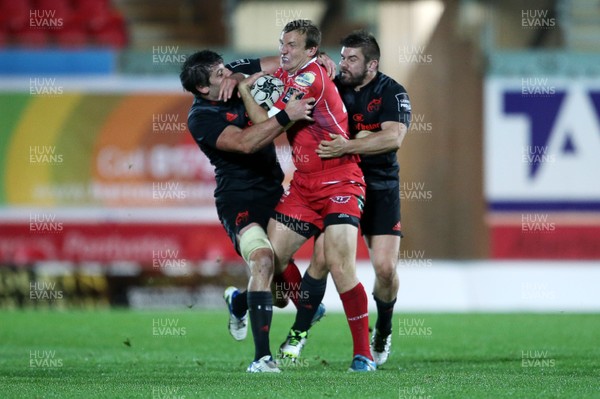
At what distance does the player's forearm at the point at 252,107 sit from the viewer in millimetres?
8492

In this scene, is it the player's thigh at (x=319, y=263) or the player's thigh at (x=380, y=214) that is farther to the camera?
the player's thigh at (x=380, y=214)

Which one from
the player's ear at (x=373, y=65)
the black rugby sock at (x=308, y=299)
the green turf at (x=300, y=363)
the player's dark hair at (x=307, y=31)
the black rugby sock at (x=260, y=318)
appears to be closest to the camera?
the green turf at (x=300, y=363)

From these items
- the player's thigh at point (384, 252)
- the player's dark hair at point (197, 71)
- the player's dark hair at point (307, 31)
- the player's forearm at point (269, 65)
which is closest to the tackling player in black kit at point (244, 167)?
the player's dark hair at point (197, 71)

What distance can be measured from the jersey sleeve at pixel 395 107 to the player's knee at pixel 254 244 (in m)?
1.35

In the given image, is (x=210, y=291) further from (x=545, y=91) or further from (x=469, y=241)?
(x=545, y=91)

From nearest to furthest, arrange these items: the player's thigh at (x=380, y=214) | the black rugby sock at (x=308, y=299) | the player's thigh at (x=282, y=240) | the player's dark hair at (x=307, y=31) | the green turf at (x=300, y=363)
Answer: the green turf at (x=300, y=363) < the player's dark hair at (x=307, y=31) < the player's thigh at (x=282, y=240) < the black rugby sock at (x=308, y=299) < the player's thigh at (x=380, y=214)

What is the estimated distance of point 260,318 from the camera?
8312 mm

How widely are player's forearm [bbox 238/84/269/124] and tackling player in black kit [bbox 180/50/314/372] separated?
8cm

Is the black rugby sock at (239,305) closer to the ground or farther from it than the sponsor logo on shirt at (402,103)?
closer to the ground

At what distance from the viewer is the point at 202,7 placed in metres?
17.4

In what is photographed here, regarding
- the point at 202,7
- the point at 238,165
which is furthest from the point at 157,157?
the point at 238,165

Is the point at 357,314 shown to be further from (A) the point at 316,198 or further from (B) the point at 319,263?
(A) the point at 316,198

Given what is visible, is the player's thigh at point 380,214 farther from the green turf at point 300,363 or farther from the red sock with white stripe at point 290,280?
the green turf at point 300,363

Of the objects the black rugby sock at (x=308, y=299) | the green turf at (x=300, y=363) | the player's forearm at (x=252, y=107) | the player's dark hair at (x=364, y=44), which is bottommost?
the green turf at (x=300, y=363)
